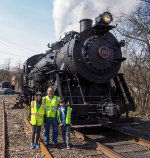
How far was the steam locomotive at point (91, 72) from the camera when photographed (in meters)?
9.70

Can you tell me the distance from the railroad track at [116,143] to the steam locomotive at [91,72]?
0.68m

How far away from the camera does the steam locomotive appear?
9695 millimetres

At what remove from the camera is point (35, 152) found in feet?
25.3

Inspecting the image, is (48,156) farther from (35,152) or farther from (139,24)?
(139,24)

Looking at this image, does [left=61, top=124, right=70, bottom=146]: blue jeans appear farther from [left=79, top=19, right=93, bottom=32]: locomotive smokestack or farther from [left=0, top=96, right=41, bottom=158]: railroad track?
[left=79, top=19, right=93, bottom=32]: locomotive smokestack

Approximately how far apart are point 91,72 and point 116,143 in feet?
8.53


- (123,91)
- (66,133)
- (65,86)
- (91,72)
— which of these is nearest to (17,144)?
(66,133)

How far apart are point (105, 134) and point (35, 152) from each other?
3.43 m

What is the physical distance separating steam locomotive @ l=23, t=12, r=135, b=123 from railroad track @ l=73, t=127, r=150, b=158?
0.68 metres

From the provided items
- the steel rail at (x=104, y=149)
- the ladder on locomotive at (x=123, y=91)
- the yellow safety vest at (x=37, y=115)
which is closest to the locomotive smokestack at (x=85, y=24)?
the ladder on locomotive at (x=123, y=91)

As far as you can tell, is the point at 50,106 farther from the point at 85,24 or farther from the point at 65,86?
the point at 85,24

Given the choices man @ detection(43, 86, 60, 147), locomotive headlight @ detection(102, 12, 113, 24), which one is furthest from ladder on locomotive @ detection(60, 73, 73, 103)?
locomotive headlight @ detection(102, 12, 113, 24)

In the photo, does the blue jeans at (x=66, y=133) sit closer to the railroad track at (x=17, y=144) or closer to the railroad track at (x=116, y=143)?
the railroad track at (x=116, y=143)

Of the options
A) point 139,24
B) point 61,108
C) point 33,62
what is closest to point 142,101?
point 139,24
